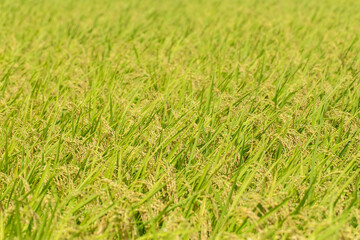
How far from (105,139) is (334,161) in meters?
1.29

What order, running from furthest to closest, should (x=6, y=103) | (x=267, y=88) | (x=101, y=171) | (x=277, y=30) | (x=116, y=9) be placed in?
Result: (x=116, y=9) → (x=277, y=30) → (x=267, y=88) → (x=6, y=103) → (x=101, y=171)

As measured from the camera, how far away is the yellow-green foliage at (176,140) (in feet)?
6.51

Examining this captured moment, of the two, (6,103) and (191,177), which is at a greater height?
(6,103)

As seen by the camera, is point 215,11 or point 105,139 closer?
point 105,139

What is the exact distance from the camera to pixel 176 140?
282 centimetres

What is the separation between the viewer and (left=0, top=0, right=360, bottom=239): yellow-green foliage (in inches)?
78.1

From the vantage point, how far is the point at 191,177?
248 cm

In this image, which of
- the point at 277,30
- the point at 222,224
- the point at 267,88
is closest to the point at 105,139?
the point at 222,224

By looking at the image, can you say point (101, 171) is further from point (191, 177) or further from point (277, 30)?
point (277, 30)

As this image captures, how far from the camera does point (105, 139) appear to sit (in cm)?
283

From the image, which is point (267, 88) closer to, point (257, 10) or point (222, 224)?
point (222, 224)

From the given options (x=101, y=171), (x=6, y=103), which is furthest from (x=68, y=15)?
(x=101, y=171)

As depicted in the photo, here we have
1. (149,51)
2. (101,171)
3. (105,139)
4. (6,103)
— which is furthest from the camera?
(149,51)

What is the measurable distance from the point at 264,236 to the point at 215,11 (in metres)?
6.92
